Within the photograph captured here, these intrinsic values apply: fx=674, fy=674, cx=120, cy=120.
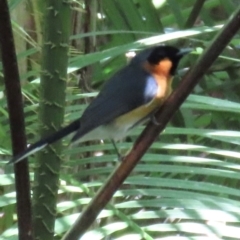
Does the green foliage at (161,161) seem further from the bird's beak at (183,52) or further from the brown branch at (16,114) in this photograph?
the brown branch at (16,114)

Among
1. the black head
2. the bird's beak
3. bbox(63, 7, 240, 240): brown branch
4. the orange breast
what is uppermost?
the black head

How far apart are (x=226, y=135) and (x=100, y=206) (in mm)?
278

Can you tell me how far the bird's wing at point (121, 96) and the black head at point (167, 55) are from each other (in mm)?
49

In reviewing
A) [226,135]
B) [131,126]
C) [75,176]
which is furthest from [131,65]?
[226,135]

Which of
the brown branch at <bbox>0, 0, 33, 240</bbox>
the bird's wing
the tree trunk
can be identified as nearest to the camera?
the brown branch at <bbox>0, 0, 33, 240</bbox>

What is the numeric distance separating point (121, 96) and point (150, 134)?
0.53 meters

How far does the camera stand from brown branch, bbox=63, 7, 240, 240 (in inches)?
26.6

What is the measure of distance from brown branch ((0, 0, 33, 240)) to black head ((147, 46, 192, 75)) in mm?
597

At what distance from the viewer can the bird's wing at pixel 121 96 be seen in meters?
1.20

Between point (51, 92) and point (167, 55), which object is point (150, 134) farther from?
point (167, 55)

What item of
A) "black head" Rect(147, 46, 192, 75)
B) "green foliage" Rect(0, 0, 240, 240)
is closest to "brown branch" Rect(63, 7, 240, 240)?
"green foliage" Rect(0, 0, 240, 240)

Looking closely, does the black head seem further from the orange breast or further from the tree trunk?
the tree trunk

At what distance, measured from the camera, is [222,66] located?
1327 mm

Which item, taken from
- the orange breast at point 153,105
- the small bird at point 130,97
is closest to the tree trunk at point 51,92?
the small bird at point 130,97
